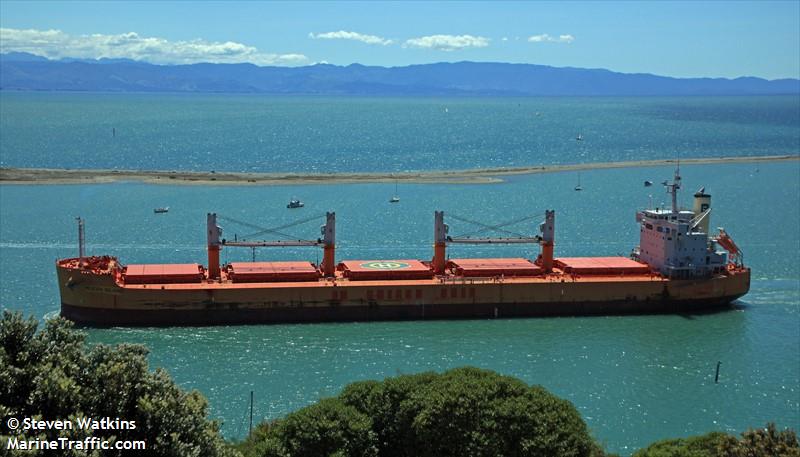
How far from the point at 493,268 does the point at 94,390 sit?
32343 mm

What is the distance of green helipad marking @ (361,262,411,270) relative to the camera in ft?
144

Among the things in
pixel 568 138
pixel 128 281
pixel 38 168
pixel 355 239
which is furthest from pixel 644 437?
pixel 568 138

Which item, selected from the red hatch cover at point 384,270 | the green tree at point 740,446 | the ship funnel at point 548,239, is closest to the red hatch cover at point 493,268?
the ship funnel at point 548,239

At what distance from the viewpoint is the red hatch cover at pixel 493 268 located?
43656 millimetres

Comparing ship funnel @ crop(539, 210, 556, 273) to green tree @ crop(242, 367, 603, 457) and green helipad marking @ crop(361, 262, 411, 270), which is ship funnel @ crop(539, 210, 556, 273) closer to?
green helipad marking @ crop(361, 262, 411, 270)

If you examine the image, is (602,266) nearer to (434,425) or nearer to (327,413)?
(434,425)

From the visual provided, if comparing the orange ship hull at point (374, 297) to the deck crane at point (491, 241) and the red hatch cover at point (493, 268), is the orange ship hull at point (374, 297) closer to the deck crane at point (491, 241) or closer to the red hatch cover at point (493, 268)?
the red hatch cover at point (493, 268)

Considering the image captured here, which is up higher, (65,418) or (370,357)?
(65,418)

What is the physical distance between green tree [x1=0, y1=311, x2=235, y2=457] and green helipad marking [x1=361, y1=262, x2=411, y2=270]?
2960 cm

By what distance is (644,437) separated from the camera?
27828mm

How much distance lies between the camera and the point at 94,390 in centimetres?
1323

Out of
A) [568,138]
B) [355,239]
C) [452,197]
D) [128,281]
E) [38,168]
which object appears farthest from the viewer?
[568,138]

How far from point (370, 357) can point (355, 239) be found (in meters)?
23.3

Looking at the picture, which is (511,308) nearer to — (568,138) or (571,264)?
(571,264)
